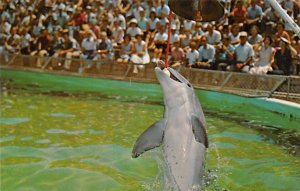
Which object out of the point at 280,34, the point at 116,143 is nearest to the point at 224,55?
the point at 280,34

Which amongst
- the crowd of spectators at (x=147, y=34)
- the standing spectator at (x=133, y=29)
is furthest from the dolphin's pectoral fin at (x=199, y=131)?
the standing spectator at (x=133, y=29)

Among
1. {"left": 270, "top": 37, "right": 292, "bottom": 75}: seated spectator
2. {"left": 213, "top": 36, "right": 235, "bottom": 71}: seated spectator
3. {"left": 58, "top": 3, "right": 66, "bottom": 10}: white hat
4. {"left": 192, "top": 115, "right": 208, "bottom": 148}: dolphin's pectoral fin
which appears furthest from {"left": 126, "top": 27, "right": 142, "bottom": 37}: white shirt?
{"left": 192, "top": 115, "right": 208, "bottom": 148}: dolphin's pectoral fin

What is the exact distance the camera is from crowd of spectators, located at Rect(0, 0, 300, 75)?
1342cm

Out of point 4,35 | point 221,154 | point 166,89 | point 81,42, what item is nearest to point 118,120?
point 221,154

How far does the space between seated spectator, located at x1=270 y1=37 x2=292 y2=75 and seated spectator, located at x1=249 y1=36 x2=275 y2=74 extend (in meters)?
0.20

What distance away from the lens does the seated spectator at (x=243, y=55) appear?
13.4m

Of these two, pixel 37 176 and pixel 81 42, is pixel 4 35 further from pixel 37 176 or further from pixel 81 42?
pixel 37 176

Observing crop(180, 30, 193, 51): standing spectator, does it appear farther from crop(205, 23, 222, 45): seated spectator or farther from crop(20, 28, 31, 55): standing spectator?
crop(20, 28, 31, 55): standing spectator

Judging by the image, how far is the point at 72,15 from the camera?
62.1 ft

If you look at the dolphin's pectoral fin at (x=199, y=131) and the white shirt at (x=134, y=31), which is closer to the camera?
the dolphin's pectoral fin at (x=199, y=131)

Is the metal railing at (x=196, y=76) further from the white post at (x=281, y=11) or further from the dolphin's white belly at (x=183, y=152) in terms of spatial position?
the white post at (x=281, y=11)

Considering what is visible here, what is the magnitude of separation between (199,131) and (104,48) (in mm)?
12440

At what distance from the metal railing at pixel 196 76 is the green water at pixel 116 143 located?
27cm

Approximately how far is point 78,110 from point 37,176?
469 cm
